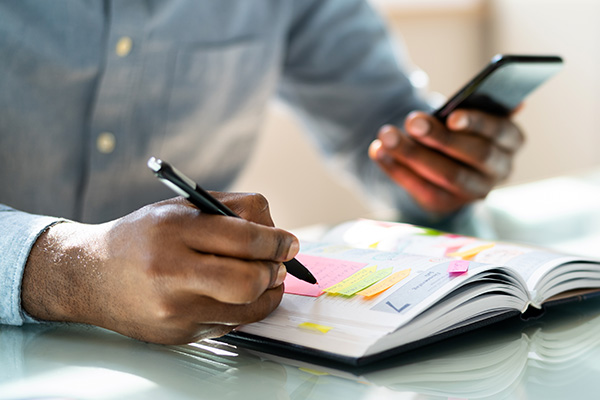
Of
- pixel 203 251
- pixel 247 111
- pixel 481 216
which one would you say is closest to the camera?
pixel 203 251

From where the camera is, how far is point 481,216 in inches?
45.9

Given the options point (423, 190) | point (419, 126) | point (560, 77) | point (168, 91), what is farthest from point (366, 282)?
point (560, 77)

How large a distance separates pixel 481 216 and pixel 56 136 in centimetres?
71

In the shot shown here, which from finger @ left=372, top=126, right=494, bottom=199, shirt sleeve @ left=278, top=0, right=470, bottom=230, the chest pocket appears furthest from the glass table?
shirt sleeve @ left=278, top=0, right=470, bottom=230

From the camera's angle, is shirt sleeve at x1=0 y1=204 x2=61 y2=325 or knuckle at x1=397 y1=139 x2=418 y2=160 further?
knuckle at x1=397 y1=139 x2=418 y2=160

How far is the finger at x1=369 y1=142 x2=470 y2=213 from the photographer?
3.47ft

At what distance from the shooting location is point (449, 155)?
1012 mm

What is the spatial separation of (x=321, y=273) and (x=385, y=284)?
0.07 meters

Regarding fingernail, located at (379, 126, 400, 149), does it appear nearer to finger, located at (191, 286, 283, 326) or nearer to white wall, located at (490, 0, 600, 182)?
finger, located at (191, 286, 283, 326)

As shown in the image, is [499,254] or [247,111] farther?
[247,111]

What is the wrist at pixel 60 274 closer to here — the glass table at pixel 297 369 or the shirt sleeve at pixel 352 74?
the glass table at pixel 297 369

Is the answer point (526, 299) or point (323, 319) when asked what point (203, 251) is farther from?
point (526, 299)

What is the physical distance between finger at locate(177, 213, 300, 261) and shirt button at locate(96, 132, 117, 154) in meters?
0.60

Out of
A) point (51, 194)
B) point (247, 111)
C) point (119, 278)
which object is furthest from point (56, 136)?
point (119, 278)
